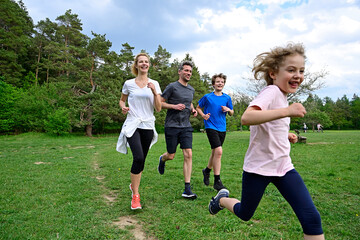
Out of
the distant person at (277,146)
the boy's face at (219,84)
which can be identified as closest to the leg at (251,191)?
the distant person at (277,146)

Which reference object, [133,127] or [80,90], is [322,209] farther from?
[80,90]

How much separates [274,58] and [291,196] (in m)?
1.30

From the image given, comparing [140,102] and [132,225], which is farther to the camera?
[140,102]

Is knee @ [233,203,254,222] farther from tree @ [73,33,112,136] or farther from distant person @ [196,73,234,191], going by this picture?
tree @ [73,33,112,136]

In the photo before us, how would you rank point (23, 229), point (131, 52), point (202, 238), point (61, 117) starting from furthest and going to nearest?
point (131, 52) → point (61, 117) → point (23, 229) → point (202, 238)

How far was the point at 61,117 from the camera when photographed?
2277 centimetres

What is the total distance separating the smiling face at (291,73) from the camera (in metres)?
2.14

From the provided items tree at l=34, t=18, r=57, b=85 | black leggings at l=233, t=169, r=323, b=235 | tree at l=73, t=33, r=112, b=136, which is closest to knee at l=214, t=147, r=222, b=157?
black leggings at l=233, t=169, r=323, b=235

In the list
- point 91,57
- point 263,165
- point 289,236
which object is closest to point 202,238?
point 289,236

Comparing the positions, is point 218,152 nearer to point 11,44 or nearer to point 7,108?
point 7,108

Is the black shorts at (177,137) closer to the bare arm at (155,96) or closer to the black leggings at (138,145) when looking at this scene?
the black leggings at (138,145)

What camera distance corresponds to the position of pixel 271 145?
6.96ft

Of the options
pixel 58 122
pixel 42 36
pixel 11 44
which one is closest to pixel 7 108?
pixel 58 122

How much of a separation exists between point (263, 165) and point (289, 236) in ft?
4.53
